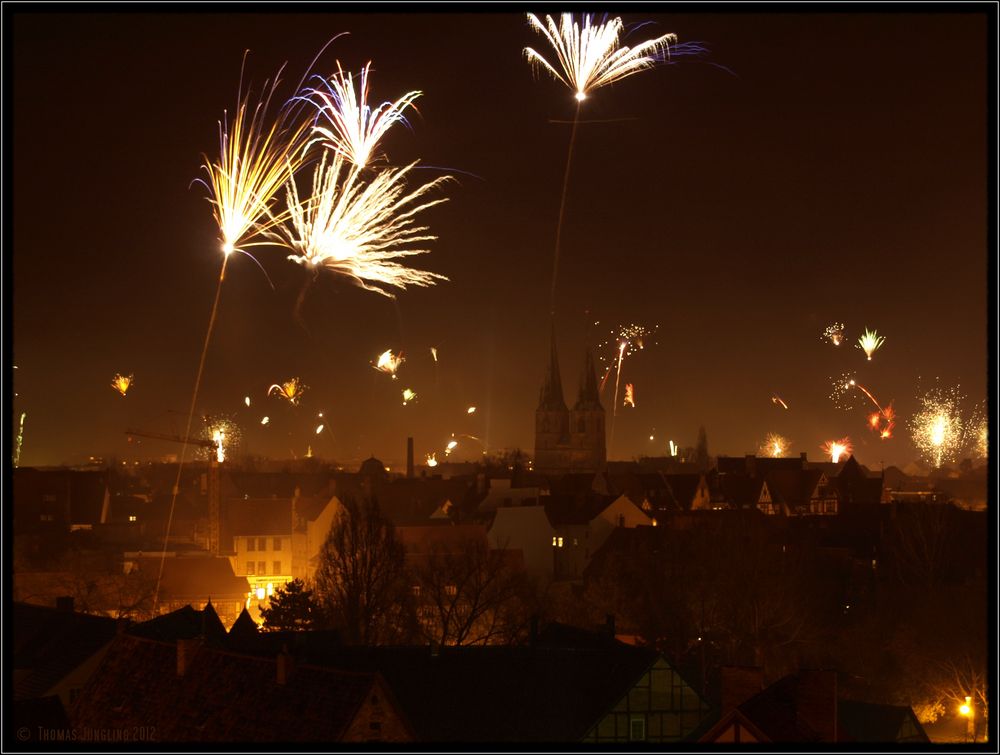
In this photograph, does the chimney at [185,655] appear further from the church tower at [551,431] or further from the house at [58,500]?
Result: the church tower at [551,431]

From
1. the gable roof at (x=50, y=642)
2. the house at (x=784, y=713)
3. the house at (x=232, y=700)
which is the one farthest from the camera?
the gable roof at (x=50, y=642)

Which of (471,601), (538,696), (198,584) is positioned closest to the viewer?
(538,696)

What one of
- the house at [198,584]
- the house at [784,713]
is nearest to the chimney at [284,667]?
the house at [784,713]

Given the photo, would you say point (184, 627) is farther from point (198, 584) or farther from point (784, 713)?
point (198, 584)

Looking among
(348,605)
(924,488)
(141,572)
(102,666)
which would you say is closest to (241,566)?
(141,572)

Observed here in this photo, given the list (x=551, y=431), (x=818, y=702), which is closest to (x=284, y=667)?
(x=818, y=702)
